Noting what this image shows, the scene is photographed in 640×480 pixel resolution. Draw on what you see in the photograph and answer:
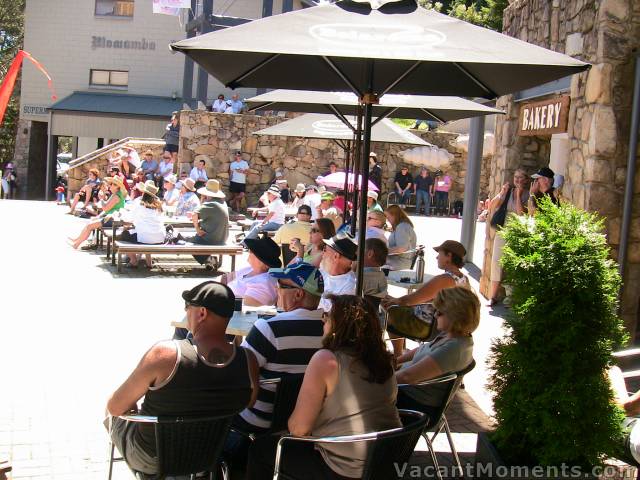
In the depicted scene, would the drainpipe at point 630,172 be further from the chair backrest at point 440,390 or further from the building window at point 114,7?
the building window at point 114,7

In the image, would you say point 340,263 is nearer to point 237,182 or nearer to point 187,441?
point 187,441

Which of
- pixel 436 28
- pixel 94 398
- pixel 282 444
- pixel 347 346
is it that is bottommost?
pixel 94 398

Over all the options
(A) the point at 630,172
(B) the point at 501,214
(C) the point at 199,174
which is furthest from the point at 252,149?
(A) the point at 630,172

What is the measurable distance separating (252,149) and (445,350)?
60.0ft

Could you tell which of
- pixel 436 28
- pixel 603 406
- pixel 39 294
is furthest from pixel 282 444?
pixel 39 294

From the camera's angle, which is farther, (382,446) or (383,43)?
(383,43)

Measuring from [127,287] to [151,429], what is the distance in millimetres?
7280

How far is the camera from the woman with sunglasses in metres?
4.29

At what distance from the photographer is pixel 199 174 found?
20109mm

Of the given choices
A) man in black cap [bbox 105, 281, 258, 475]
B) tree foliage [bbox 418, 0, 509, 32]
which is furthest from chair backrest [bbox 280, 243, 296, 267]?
tree foliage [bbox 418, 0, 509, 32]

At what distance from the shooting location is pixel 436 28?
4.45 meters

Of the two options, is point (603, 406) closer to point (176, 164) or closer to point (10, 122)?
point (176, 164)

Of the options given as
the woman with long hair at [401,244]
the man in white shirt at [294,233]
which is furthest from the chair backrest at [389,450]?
the man in white shirt at [294,233]

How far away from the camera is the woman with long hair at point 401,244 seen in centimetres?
886
